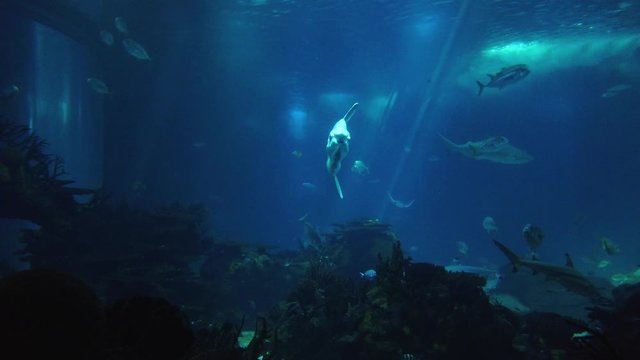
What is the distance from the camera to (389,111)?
3284 cm

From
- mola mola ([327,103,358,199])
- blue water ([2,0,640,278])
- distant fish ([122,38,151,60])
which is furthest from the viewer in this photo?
blue water ([2,0,640,278])

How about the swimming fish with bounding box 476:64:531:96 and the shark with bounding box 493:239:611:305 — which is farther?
the swimming fish with bounding box 476:64:531:96

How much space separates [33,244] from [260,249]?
6.25 meters

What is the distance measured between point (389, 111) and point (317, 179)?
16.8 metres

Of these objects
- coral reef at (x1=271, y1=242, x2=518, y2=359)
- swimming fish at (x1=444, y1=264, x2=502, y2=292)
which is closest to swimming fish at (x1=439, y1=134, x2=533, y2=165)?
swimming fish at (x1=444, y1=264, x2=502, y2=292)

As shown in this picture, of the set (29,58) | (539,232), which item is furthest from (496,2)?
(29,58)

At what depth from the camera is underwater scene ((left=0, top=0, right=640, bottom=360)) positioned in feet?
16.6

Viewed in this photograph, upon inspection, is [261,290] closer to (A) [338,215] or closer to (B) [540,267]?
(B) [540,267]

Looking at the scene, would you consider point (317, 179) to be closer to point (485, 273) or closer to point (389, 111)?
point (389, 111)

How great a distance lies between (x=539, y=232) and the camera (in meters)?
7.79

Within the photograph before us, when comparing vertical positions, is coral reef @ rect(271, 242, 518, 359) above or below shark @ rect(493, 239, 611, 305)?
below

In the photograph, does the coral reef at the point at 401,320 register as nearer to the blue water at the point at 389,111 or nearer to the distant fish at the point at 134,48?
the distant fish at the point at 134,48

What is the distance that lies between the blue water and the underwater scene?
16 centimetres

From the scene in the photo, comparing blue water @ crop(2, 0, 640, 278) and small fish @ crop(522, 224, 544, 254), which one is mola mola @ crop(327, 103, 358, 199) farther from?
blue water @ crop(2, 0, 640, 278)
